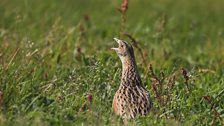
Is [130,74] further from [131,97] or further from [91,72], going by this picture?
[91,72]

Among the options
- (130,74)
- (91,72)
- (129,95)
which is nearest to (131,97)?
(129,95)

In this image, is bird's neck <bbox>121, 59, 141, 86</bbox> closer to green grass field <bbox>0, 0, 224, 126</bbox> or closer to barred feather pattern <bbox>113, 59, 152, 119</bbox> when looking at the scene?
barred feather pattern <bbox>113, 59, 152, 119</bbox>

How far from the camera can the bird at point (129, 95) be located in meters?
7.16

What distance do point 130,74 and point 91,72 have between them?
0.62 m

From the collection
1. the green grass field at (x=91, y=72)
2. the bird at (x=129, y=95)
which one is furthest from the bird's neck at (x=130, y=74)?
the green grass field at (x=91, y=72)

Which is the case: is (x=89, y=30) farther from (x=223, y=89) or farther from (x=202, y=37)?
(x=223, y=89)

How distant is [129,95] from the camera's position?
7.32 meters

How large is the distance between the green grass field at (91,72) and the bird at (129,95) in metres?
0.10

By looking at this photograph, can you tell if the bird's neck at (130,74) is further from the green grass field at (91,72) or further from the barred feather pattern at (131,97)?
the green grass field at (91,72)

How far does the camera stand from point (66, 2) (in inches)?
630

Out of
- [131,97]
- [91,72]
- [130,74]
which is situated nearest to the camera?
[131,97]

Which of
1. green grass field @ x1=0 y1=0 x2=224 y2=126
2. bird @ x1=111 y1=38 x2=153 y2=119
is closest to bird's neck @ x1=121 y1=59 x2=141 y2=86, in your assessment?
bird @ x1=111 y1=38 x2=153 y2=119

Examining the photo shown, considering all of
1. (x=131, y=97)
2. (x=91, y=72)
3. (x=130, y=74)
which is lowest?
(x=131, y=97)

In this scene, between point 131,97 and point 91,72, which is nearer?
point 131,97
